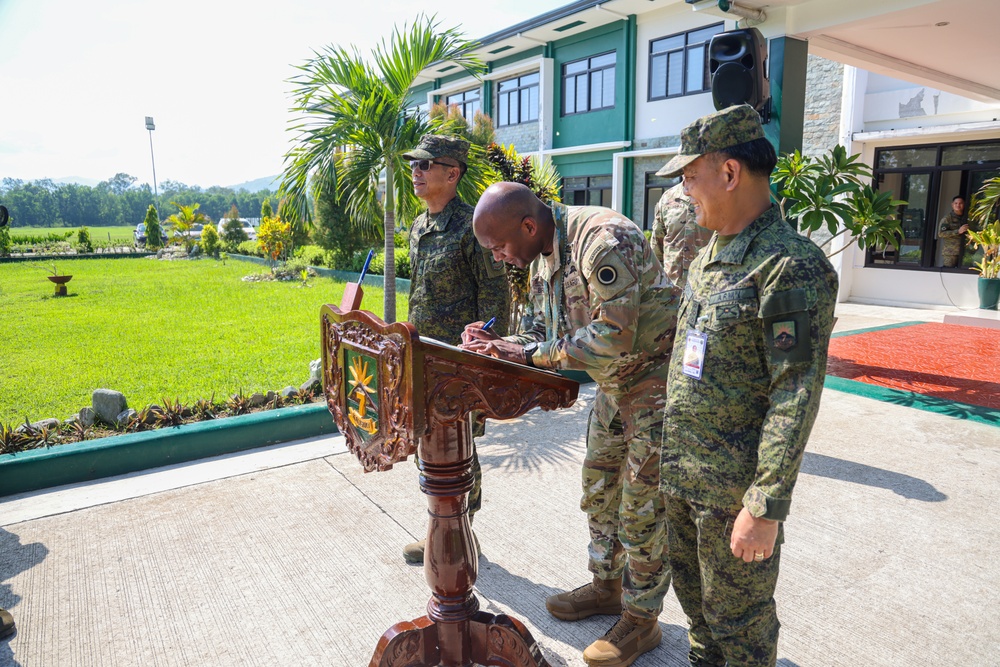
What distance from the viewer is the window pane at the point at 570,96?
19344 millimetres

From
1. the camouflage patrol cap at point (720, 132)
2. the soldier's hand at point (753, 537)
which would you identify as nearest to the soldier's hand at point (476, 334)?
the camouflage patrol cap at point (720, 132)

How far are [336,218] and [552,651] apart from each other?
1857cm

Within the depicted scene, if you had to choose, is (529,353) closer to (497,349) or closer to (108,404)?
(497,349)

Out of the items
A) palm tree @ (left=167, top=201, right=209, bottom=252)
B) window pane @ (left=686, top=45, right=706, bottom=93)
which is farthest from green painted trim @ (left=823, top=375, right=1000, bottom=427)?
palm tree @ (left=167, top=201, right=209, bottom=252)

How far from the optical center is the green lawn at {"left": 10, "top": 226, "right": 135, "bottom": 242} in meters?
14.2

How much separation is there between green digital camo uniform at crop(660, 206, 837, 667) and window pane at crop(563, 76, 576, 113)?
18.6 m

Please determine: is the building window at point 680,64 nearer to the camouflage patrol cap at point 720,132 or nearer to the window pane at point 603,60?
the window pane at point 603,60

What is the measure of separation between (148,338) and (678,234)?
29.3 feet

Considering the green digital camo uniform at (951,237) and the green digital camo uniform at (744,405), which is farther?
the green digital camo uniform at (951,237)

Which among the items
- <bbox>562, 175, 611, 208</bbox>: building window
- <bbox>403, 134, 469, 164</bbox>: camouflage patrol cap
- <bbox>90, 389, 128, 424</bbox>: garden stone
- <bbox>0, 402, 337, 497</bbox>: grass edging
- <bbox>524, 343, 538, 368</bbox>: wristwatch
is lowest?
<bbox>0, 402, 337, 497</bbox>: grass edging

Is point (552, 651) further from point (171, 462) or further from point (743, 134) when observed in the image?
point (171, 462)

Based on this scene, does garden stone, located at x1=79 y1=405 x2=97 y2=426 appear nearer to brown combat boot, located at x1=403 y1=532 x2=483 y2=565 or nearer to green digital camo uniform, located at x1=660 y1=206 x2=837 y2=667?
brown combat boot, located at x1=403 y1=532 x2=483 y2=565

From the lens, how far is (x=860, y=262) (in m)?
13.2

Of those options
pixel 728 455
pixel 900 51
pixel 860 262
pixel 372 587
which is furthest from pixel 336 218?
pixel 728 455
